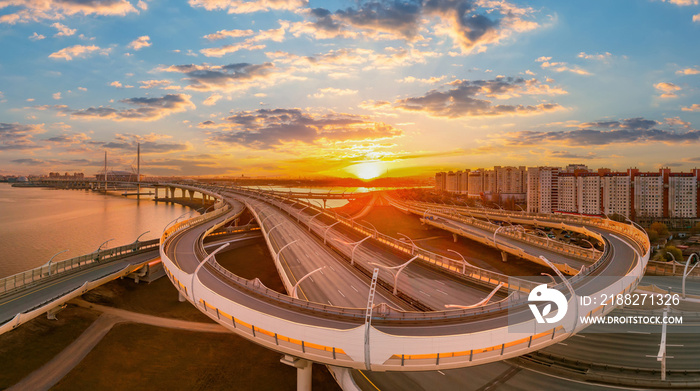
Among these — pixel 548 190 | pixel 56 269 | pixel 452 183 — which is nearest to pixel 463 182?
pixel 452 183

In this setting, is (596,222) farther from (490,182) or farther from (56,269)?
(490,182)

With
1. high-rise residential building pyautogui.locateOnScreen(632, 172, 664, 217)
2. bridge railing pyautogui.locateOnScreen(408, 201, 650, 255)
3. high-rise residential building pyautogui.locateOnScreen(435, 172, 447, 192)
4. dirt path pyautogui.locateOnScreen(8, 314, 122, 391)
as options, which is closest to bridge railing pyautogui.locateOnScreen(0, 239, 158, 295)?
dirt path pyautogui.locateOnScreen(8, 314, 122, 391)

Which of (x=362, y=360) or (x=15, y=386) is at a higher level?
(x=362, y=360)

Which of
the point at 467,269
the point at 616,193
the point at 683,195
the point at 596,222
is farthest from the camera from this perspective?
the point at 616,193

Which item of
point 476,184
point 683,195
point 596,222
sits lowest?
point 596,222

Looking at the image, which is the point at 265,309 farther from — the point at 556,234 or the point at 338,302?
the point at 556,234

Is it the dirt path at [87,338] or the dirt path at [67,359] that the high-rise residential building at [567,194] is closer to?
the dirt path at [87,338]

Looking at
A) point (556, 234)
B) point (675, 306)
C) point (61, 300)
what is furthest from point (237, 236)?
point (556, 234)
